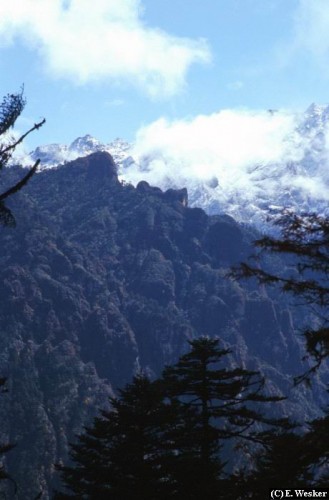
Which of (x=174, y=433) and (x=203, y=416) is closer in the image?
(x=203, y=416)

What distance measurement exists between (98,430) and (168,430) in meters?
4.64

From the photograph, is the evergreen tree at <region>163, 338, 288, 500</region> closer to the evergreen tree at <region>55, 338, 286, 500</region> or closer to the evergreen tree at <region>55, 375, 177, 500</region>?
the evergreen tree at <region>55, 338, 286, 500</region>

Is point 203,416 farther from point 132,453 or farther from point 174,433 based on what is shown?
point 132,453

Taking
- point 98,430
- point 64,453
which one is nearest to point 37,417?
point 64,453

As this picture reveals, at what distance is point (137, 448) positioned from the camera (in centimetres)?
2725

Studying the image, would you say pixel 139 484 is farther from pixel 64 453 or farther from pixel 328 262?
pixel 64 453

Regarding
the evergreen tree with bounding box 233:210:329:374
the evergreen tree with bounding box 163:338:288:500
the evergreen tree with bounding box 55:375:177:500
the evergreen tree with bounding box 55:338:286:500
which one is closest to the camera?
the evergreen tree with bounding box 233:210:329:374

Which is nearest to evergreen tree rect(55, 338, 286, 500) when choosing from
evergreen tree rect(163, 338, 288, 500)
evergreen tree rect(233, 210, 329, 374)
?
evergreen tree rect(163, 338, 288, 500)

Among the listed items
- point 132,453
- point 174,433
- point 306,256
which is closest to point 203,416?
point 174,433

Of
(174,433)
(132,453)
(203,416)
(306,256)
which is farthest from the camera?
(132,453)

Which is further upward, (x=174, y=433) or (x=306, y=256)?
(x=306, y=256)

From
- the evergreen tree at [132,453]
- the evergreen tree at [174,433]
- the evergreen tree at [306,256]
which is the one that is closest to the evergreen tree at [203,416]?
the evergreen tree at [174,433]

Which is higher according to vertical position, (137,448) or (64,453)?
(64,453)

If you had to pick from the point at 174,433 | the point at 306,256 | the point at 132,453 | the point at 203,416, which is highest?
the point at 306,256
